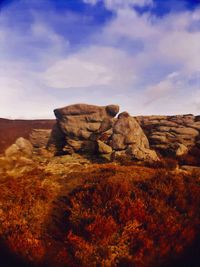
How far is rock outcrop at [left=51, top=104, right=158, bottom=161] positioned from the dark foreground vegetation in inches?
235

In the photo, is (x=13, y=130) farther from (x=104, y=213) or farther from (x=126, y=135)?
(x=104, y=213)

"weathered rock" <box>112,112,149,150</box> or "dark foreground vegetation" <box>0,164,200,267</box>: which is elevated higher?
"weathered rock" <box>112,112,149,150</box>

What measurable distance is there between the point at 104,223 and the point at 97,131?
12.5m

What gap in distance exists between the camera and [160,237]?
20.5 feet

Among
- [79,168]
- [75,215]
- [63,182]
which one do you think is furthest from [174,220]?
[79,168]

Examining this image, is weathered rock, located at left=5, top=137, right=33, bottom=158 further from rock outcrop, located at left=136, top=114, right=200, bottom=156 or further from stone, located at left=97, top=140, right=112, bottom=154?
rock outcrop, located at left=136, top=114, right=200, bottom=156

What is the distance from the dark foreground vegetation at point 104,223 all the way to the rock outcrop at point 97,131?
5973mm

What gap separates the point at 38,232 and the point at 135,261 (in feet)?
10.6

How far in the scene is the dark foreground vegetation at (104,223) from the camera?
5.86 metres

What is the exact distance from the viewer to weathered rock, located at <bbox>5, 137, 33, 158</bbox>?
18453 millimetres

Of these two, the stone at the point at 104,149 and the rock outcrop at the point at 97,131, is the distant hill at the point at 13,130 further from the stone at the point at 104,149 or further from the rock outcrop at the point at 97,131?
the stone at the point at 104,149

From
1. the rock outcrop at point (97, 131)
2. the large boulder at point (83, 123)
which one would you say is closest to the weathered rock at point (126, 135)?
the rock outcrop at point (97, 131)

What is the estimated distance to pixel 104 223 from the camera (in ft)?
21.9

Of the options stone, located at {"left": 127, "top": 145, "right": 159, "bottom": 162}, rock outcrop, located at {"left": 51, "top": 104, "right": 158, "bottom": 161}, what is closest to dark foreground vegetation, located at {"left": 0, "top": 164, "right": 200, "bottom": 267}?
stone, located at {"left": 127, "top": 145, "right": 159, "bottom": 162}
